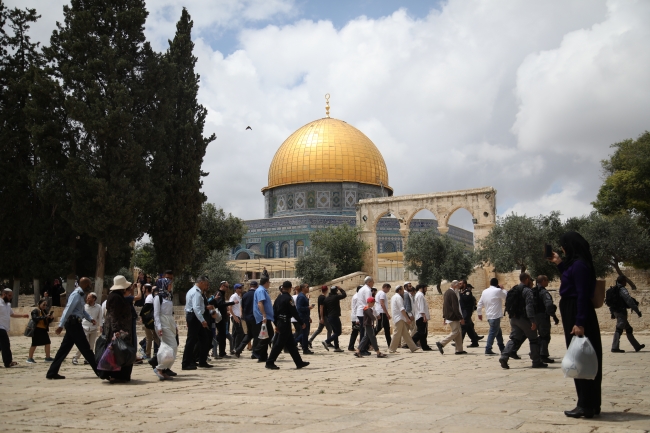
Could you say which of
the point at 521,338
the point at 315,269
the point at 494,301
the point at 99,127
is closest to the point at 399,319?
the point at 494,301

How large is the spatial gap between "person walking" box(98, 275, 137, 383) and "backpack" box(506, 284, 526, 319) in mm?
5077

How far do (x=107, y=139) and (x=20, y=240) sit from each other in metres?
4.75

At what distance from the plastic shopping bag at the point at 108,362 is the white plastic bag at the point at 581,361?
4714 mm

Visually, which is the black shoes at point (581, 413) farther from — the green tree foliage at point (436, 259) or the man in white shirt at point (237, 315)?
the green tree foliage at point (436, 259)

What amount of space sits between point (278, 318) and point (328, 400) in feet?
10.2

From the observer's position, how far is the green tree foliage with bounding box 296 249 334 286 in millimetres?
32094

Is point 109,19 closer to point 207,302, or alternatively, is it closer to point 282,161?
point 207,302

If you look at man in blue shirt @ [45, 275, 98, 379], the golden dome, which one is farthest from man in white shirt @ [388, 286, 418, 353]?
the golden dome

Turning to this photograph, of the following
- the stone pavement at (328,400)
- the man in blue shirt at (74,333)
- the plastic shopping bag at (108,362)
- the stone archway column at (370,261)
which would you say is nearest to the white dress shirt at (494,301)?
the stone pavement at (328,400)

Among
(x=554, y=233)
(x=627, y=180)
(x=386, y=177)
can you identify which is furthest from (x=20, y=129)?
(x=386, y=177)

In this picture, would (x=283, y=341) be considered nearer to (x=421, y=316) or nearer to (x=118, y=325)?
(x=118, y=325)

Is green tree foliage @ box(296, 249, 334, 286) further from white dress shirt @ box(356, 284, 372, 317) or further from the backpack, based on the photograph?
the backpack

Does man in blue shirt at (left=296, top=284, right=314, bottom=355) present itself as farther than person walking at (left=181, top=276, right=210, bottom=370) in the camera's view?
Yes

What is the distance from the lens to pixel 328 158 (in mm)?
45469
